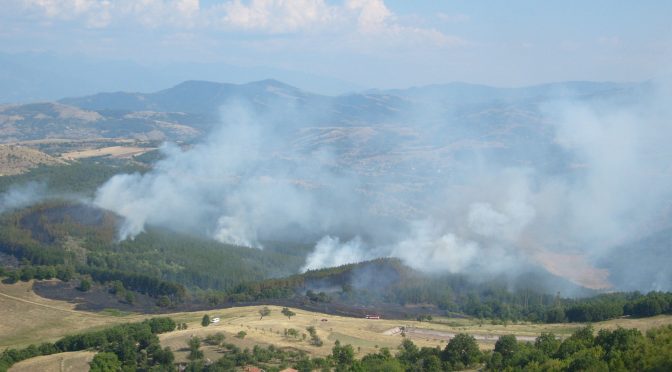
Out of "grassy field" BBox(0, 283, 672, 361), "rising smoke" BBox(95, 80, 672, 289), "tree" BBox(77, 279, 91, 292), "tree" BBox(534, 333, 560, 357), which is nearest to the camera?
"tree" BBox(534, 333, 560, 357)

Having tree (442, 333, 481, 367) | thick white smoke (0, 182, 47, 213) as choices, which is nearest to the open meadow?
tree (442, 333, 481, 367)

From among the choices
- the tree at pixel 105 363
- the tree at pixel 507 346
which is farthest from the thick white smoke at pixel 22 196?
the tree at pixel 507 346

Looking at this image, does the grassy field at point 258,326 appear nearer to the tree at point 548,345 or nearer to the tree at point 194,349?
the tree at point 194,349

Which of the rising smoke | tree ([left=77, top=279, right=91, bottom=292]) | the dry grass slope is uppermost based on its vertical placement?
the dry grass slope

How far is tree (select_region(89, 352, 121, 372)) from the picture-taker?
176 feet

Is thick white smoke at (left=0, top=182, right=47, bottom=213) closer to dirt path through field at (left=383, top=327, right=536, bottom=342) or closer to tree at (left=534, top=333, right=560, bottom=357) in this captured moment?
dirt path through field at (left=383, top=327, right=536, bottom=342)

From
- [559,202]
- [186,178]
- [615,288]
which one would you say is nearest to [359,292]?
[615,288]

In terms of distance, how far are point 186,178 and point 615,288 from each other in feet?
407

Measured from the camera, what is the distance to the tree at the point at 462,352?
53.7 meters

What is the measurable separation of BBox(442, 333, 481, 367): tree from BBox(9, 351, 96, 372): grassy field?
3204 centimetres

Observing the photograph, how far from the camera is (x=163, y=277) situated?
364 ft

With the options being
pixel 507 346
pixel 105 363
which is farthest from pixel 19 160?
pixel 507 346

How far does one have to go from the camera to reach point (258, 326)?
71375 millimetres

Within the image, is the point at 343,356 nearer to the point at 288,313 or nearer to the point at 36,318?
the point at 288,313
